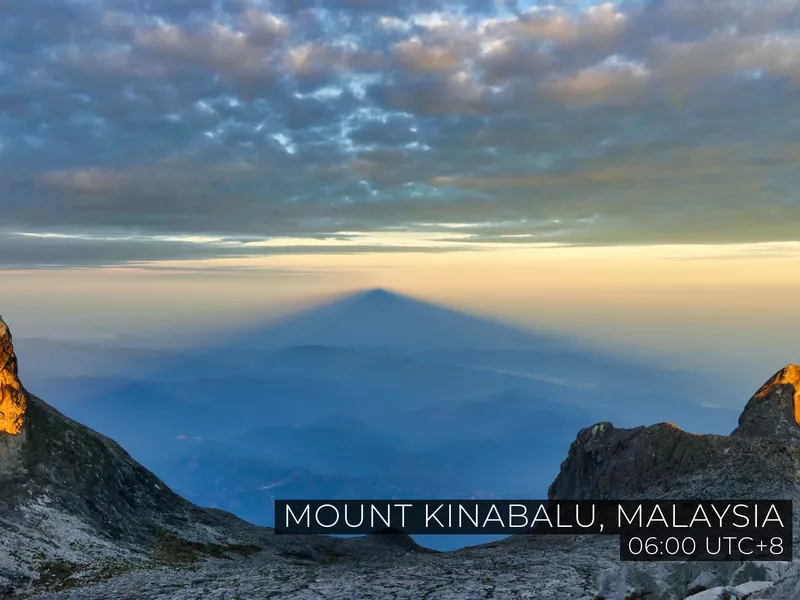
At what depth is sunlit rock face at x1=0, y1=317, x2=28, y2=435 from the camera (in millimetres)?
59750

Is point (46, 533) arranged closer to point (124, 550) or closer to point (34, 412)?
point (124, 550)

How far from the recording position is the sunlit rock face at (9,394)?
196ft

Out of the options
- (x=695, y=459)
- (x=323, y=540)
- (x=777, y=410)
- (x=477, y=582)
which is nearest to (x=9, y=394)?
(x=323, y=540)

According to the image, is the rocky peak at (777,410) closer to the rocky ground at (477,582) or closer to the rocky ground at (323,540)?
the rocky ground at (323,540)

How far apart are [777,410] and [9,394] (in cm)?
10021

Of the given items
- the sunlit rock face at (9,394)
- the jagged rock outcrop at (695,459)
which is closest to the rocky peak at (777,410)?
the jagged rock outcrop at (695,459)

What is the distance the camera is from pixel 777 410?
8444cm

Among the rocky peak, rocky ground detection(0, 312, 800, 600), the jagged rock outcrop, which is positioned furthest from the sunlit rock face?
the rocky peak

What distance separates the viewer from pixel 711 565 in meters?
35.1

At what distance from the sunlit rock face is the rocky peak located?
9299cm

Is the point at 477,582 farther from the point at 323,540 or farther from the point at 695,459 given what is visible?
the point at 323,540

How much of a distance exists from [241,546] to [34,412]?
27319 mm

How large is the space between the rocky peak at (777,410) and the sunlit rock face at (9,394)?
93.0 m

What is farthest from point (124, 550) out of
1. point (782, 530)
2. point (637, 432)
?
point (637, 432)
